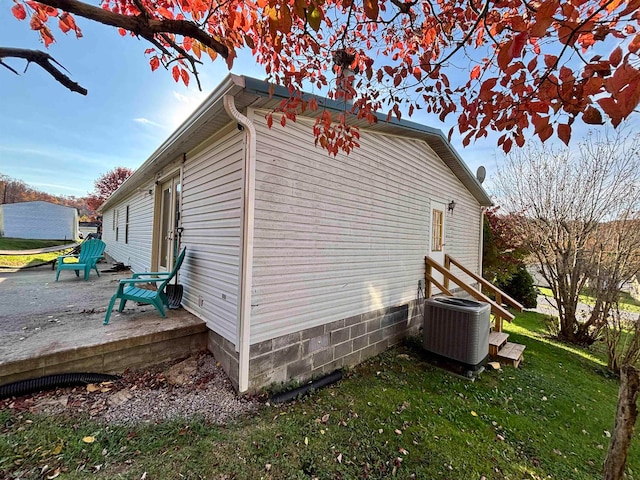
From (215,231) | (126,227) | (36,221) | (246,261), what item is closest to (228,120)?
(215,231)

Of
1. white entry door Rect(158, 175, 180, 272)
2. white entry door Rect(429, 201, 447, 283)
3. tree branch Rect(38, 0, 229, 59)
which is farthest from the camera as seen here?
white entry door Rect(429, 201, 447, 283)

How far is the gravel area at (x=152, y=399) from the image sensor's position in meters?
2.41

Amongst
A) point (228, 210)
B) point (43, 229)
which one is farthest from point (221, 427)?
point (43, 229)

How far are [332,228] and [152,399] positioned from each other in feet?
9.11

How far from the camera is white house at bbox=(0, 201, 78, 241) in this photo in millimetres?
26781

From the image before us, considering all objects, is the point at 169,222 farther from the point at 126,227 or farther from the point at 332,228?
the point at 126,227

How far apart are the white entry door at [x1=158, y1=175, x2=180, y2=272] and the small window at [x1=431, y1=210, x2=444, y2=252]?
5.45 meters

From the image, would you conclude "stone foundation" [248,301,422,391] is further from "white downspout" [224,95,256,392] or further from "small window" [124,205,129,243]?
"small window" [124,205,129,243]

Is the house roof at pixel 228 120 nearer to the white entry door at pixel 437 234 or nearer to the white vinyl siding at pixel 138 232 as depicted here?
the white vinyl siding at pixel 138 232

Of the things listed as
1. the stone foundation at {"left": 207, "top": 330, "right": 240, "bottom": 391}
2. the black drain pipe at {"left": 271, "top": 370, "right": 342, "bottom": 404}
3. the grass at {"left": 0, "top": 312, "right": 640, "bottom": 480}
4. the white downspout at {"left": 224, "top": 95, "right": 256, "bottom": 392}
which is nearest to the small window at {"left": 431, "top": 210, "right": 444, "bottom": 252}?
the grass at {"left": 0, "top": 312, "right": 640, "bottom": 480}

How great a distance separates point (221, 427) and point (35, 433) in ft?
4.51

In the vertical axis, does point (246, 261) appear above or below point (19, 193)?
below

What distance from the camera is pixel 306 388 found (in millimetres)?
3309

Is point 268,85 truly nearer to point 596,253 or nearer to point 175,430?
point 175,430
